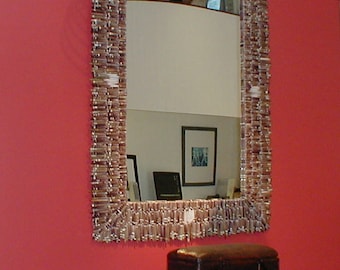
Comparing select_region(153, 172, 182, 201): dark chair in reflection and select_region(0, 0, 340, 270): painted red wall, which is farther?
select_region(153, 172, 182, 201): dark chair in reflection

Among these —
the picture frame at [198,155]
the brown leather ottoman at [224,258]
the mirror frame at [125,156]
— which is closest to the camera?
the brown leather ottoman at [224,258]

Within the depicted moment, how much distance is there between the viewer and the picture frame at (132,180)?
72.5 inches

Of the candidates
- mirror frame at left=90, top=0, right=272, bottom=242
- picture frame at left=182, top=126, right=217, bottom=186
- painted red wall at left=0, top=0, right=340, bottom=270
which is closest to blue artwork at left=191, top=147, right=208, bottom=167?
picture frame at left=182, top=126, right=217, bottom=186

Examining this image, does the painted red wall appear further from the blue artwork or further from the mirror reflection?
the blue artwork

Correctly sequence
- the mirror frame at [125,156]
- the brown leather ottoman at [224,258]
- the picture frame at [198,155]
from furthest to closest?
the picture frame at [198,155] < the mirror frame at [125,156] < the brown leather ottoman at [224,258]

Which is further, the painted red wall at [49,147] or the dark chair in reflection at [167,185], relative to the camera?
the dark chair in reflection at [167,185]

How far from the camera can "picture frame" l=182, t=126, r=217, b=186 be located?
6.43 feet

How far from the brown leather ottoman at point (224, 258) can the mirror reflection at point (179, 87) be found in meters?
0.28

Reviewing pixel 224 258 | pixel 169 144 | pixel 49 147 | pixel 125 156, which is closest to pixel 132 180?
pixel 125 156

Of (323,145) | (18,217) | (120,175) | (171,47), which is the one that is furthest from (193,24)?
(18,217)

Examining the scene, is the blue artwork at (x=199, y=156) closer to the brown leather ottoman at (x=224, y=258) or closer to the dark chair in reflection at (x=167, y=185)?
the dark chair in reflection at (x=167, y=185)

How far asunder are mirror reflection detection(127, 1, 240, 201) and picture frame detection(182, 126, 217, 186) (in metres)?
0.02

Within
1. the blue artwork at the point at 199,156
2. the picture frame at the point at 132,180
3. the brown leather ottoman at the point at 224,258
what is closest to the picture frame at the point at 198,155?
the blue artwork at the point at 199,156

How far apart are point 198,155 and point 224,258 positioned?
17.7 inches
